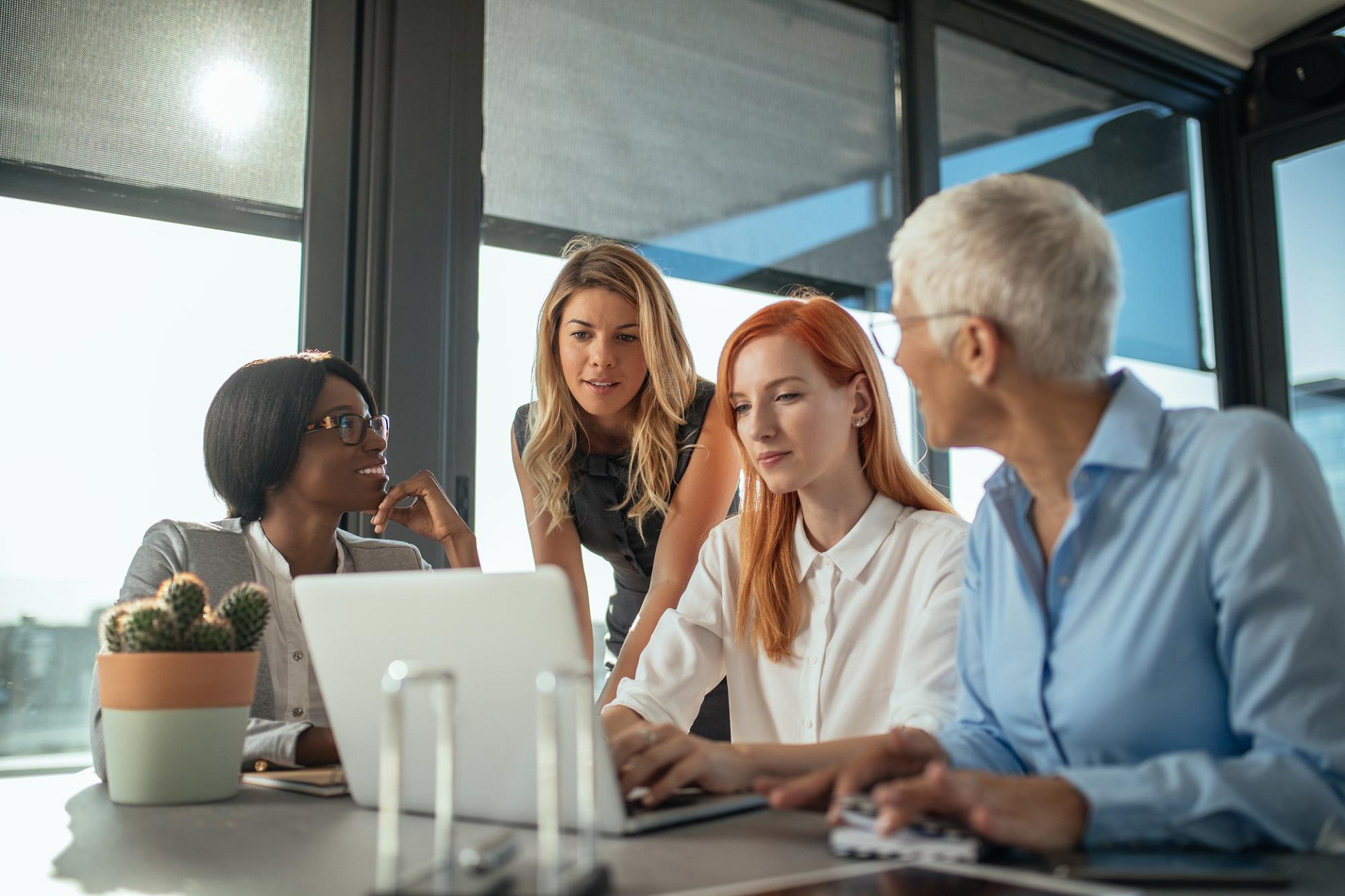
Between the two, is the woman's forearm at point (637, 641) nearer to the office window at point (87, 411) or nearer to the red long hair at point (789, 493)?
the red long hair at point (789, 493)

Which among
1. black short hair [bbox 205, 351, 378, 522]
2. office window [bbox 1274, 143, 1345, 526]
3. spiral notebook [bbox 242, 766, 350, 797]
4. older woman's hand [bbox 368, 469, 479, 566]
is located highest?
office window [bbox 1274, 143, 1345, 526]

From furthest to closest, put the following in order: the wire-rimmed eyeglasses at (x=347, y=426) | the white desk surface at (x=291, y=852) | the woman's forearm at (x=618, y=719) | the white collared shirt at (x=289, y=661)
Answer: the wire-rimmed eyeglasses at (x=347, y=426) → the white collared shirt at (x=289, y=661) → the woman's forearm at (x=618, y=719) → the white desk surface at (x=291, y=852)

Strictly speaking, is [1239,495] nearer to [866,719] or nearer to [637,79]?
[866,719]

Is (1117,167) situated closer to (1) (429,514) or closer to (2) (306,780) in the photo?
(1) (429,514)

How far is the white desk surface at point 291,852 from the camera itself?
0.90m

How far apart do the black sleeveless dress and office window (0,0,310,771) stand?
2.74 ft

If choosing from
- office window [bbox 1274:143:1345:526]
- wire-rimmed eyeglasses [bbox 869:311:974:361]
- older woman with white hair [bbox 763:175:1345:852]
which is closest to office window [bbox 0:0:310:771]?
wire-rimmed eyeglasses [bbox 869:311:974:361]

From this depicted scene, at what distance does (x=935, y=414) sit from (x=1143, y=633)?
13.1 inches

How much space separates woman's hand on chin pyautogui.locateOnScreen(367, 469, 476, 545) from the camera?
237 cm

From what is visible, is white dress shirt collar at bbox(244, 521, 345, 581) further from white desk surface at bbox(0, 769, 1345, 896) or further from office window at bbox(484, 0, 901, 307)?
office window at bbox(484, 0, 901, 307)

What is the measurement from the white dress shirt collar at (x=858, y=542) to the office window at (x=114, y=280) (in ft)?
4.75

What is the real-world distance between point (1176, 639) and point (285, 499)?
5.07 feet

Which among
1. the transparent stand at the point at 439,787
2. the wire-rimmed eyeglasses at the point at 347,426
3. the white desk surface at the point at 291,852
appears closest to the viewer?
the transparent stand at the point at 439,787

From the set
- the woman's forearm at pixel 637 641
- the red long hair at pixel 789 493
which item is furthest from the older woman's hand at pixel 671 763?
the woman's forearm at pixel 637 641
